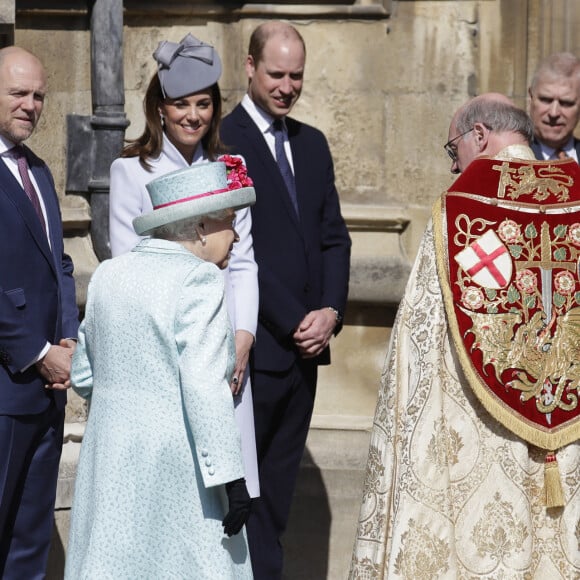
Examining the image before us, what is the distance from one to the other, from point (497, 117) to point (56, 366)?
5.26 feet

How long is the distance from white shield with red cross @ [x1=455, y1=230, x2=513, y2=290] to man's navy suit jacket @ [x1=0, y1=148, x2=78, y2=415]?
1.34m

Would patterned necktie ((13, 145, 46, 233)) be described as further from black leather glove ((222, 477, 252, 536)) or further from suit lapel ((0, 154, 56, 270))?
black leather glove ((222, 477, 252, 536))

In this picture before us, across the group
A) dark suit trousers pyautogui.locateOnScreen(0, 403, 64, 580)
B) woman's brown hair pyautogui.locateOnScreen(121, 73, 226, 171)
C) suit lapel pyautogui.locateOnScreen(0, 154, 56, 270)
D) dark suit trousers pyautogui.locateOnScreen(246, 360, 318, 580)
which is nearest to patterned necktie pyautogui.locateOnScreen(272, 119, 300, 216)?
woman's brown hair pyautogui.locateOnScreen(121, 73, 226, 171)

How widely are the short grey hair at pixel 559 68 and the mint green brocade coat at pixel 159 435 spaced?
2.75 m

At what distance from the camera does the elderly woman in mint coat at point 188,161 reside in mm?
5719

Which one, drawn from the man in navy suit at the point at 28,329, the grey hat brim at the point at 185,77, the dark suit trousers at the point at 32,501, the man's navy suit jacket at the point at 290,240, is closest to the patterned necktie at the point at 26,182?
the man in navy suit at the point at 28,329

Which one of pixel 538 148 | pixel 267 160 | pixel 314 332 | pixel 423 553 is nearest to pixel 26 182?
pixel 267 160

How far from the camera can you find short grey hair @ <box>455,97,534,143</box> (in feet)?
17.9

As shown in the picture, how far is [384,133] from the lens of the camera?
738 cm

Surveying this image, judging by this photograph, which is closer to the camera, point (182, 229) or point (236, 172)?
point (182, 229)

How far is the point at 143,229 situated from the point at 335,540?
2.72 metres

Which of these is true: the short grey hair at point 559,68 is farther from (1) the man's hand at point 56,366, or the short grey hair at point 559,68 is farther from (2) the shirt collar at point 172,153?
(1) the man's hand at point 56,366

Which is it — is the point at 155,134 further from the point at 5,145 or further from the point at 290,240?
the point at 290,240

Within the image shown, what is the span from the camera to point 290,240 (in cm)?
615
